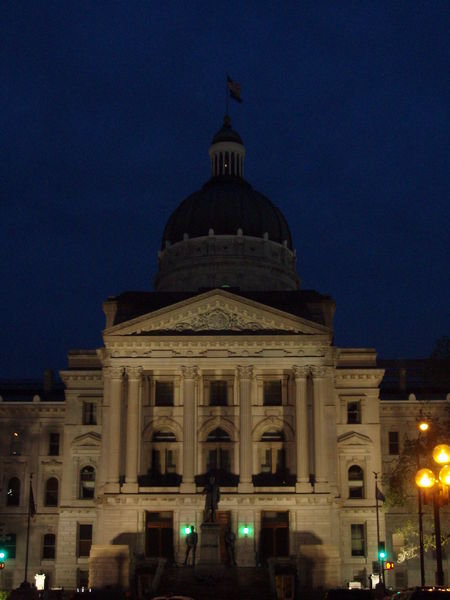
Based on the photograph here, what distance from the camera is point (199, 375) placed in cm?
7194

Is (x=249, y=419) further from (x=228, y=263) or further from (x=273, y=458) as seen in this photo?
(x=228, y=263)

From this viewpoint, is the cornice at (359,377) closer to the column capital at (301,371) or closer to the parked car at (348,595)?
the column capital at (301,371)

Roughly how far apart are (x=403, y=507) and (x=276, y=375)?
15.1 metres

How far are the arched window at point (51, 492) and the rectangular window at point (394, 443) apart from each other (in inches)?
1063

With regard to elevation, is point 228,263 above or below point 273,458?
above

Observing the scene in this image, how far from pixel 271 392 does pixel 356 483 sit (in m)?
10.2

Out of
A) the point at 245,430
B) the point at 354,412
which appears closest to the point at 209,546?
the point at 245,430

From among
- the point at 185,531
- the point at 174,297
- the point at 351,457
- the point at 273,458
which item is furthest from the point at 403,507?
the point at 174,297

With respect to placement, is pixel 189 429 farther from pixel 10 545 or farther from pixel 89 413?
pixel 10 545

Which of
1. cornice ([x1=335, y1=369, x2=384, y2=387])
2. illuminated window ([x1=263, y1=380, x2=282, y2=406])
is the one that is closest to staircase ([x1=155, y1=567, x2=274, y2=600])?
illuminated window ([x1=263, y1=380, x2=282, y2=406])

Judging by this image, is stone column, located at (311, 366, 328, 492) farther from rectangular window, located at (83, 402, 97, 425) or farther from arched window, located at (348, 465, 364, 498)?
rectangular window, located at (83, 402, 97, 425)

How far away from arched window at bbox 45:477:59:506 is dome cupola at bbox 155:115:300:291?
72.1 feet

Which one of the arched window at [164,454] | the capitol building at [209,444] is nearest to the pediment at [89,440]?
the capitol building at [209,444]

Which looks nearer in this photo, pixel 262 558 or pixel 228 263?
pixel 262 558
